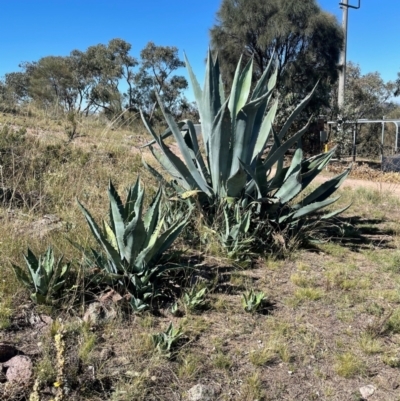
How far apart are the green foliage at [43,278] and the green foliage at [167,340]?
68 centimetres

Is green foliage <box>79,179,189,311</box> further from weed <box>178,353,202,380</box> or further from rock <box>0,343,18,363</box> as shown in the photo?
rock <box>0,343,18,363</box>

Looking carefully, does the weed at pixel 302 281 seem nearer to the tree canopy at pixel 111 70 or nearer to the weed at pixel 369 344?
the weed at pixel 369 344

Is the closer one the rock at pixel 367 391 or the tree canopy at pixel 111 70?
the rock at pixel 367 391

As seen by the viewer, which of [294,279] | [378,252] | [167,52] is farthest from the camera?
[167,52]

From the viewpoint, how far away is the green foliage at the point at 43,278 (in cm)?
242

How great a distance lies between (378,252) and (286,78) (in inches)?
529

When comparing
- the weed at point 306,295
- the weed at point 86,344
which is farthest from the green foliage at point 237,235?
the weed at point 86,344

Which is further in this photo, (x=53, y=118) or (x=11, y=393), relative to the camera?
(x=53, y=118)

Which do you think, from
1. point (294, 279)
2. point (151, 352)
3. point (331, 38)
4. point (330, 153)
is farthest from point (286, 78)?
point (151, 352)

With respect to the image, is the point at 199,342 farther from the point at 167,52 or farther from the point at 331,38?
the point at 167,52

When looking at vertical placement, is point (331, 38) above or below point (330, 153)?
above

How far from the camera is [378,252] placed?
12.2 feet

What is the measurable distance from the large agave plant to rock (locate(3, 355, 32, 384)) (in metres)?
1.93

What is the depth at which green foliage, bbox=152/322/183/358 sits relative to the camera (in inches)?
84.5
